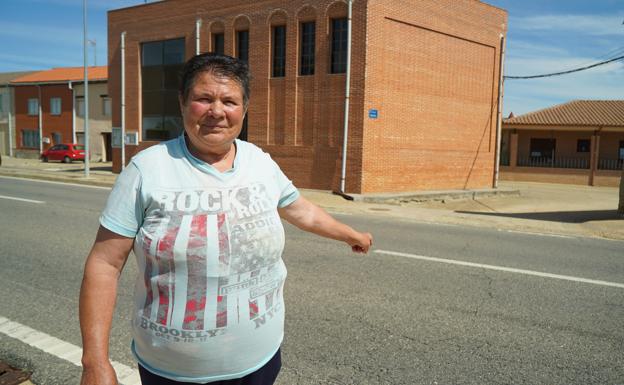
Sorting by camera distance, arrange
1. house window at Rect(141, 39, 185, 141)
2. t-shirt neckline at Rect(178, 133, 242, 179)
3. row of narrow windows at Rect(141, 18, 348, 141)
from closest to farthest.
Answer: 1. t-shirt neckline at Rect(178, 133, 242, 179)
2. row of narrow windows at Rect(141, 18, 348, 141)
3. house window at Rect(141, 39, 185, 141)

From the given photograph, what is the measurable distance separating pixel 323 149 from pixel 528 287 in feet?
46.4

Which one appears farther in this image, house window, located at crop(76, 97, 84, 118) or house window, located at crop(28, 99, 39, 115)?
house window, located at crop(28, 99, 39, 115)

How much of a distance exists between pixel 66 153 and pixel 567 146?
117ft

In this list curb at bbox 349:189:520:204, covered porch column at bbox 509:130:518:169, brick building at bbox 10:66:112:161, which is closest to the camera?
curb at bbox 349:189:520:204

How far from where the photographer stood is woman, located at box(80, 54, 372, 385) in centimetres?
182

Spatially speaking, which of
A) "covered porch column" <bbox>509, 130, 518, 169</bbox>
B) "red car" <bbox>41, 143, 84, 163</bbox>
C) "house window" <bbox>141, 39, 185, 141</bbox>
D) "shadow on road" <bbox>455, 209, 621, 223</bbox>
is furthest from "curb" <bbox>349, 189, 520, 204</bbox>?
"red car" <bbox>41, 143, 84, 163</bbox>

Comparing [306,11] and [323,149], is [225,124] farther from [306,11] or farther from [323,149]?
[306,11]

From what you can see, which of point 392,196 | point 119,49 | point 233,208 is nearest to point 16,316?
point 233,208

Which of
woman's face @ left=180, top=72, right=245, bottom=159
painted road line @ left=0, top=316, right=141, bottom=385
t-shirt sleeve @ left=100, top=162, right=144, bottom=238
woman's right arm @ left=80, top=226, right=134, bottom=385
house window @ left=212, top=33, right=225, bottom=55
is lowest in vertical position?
painted road line @ left=0, top=316, right=141, bottom=385

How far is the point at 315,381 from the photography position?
138 inches

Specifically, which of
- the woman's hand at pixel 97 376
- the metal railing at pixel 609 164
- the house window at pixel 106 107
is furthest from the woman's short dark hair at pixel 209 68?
the house window at pixel 106 107

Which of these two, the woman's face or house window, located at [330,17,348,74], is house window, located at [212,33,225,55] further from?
the woman's face

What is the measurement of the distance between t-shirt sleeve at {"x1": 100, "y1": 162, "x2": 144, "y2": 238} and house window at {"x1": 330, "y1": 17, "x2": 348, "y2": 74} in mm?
18066

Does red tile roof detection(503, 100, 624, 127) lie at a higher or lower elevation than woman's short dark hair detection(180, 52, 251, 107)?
higher
